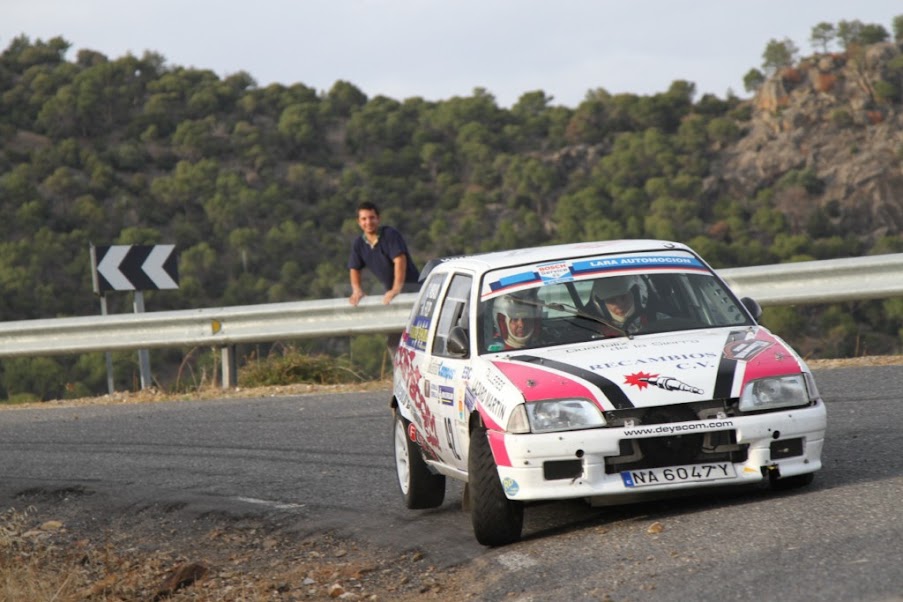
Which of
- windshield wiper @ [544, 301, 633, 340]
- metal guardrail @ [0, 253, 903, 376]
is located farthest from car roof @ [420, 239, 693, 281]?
metal guardrail @ [0, 253, 903, 376]

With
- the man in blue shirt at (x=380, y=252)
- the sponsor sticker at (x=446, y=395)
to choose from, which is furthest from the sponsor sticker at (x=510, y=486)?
the man in blue shirt at (x=380, y=252)

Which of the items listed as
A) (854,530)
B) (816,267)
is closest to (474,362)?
(854,530)

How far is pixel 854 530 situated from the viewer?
6.18m

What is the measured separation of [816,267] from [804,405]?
→ 7.30 m

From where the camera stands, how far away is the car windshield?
7.69 meters

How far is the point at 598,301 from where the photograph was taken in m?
7.93

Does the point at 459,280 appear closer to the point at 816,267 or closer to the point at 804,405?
the point at 804,405

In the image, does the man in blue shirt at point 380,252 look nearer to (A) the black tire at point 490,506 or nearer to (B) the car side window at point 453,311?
(B) the car side window at point 453,311

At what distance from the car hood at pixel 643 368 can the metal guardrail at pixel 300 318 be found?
21.7 ft

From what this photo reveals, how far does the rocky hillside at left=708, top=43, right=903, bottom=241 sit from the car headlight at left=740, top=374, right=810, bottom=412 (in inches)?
2039

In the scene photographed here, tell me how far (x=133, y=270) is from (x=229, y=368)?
2.09 metres

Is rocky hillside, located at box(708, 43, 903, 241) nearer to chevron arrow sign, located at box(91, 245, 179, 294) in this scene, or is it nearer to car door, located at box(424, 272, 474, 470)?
chevron arrow sign, located at box(91, 245, 179, 294)

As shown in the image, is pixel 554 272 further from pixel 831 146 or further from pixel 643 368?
pixel 831 146

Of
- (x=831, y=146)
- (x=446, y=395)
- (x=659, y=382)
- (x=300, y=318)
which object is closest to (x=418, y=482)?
(x=446, y=395)
